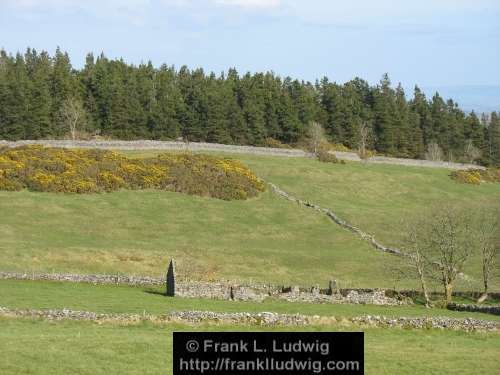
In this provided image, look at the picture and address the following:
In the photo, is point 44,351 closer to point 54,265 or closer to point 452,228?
point 54,265

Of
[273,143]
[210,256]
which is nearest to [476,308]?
[210,256]

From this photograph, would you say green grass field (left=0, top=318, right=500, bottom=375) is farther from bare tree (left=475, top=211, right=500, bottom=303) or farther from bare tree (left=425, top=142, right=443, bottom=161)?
bare tree (left=425, top=142, right=443, bottom=161)

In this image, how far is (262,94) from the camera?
Result: 132 metres

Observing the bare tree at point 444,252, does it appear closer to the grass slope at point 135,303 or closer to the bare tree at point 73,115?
the grass slope at point 135,303

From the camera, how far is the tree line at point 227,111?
111812mm

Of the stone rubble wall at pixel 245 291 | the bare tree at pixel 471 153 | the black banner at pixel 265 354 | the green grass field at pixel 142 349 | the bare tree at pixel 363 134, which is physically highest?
the bare tree at pixel 363 134

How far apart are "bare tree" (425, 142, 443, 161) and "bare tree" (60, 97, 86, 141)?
61461mm

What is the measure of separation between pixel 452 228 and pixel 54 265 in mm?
26550

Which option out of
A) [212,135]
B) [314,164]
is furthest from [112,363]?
[212,135]

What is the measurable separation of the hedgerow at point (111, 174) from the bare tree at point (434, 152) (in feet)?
198

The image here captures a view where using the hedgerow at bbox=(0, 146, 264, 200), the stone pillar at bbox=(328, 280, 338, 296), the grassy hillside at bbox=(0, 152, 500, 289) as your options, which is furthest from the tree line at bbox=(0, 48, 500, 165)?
the stone pillar at bbox=(328, 280, 338, 296)

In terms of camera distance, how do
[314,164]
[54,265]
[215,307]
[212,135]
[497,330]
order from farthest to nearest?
[212,135] < [314,164] < [54,265] < [215,307] < [497,330]

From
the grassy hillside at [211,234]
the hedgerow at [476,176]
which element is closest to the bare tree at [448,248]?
the grassy hillside at [211,234]

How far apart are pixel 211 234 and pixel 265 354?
3990cm
